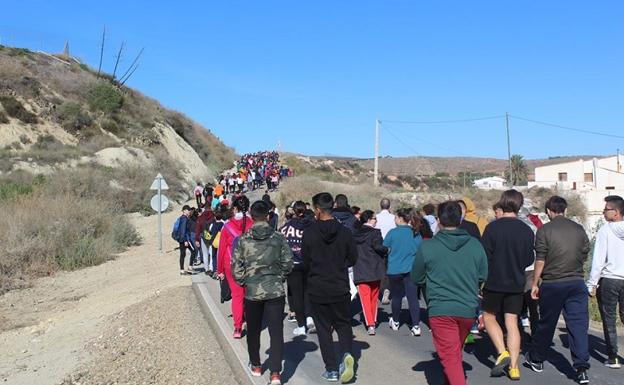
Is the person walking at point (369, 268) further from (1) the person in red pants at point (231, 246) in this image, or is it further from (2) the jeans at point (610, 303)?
(2) the jeans at point (610, 303)

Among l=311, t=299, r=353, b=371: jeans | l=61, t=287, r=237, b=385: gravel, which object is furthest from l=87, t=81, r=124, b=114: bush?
l=311, t=299, r=353, b=371: jeans

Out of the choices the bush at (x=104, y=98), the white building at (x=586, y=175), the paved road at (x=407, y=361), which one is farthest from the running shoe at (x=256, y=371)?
the white building at (x=586, y=175)

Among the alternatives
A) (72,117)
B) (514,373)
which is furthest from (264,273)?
(72,117)

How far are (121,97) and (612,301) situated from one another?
4932 cm

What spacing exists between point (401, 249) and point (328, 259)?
2.72 meters

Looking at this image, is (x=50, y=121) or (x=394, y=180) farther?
(x=394, y=180)

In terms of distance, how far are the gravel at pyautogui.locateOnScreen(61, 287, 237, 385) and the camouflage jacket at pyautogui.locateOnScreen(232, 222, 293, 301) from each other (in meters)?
1.41

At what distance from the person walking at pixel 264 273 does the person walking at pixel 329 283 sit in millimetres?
297

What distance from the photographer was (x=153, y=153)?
44125 mm

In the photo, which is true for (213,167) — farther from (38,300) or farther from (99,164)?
(38,300)

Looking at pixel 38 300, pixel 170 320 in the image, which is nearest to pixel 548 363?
pixel 170 320

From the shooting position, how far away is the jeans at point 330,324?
616 centimetres

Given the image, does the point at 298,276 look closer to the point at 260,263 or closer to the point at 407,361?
the point at 407,361

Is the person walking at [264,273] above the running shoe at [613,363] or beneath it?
above
